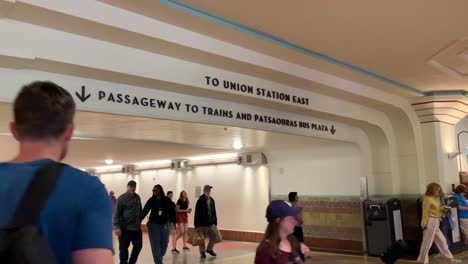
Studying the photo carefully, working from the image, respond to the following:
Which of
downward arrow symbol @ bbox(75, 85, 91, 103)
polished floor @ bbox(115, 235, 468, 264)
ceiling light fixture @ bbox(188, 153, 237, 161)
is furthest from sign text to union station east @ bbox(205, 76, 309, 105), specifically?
ceiling light fixture @ bbox(188, 153, 237, 161)

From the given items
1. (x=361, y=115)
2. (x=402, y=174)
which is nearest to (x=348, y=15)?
(x=361, y=115)

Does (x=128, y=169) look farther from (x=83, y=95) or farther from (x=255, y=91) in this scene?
(x=83, y=95)

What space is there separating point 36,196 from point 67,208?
2.9 inches

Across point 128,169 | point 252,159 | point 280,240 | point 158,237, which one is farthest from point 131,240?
point 128,169

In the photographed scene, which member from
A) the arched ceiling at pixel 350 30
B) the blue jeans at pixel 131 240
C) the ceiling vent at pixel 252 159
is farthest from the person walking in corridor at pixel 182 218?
the arched ceiling at pixel 350 30

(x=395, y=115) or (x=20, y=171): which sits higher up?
(x=395, y=115)

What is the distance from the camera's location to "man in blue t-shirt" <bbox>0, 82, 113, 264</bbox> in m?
1.00

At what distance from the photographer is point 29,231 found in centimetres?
94

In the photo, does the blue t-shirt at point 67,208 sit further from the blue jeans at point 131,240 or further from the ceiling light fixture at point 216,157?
the ceiling light fixture at point 216,157

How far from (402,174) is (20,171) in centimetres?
967

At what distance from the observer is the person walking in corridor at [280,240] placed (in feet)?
8.82

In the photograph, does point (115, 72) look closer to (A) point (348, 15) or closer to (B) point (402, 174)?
(A) point (348, 15)

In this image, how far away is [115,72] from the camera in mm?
4418

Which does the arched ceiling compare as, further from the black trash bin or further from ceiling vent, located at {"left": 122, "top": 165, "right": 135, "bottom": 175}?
ceiling vent, located at {"left": 122, "top": 165, "right": 135, "bottom": 175}
